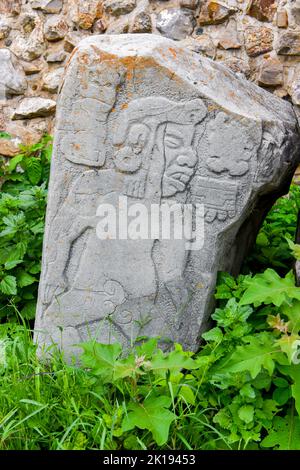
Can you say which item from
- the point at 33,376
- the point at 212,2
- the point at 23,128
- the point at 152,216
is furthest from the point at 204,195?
the point at 23,128

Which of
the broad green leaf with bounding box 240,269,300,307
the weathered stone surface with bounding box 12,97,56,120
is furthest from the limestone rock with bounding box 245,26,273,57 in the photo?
the broad green leaf with bounding box 240,269,300,307

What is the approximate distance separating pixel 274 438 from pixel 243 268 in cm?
112

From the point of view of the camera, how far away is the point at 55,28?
4414 millimetres

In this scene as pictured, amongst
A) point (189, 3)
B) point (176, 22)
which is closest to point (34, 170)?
point (176, 22)

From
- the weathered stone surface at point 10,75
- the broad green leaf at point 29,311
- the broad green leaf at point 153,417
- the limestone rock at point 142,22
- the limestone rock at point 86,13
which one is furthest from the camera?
the weathered stone surface at point 10,75

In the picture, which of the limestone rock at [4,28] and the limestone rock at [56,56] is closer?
the limestone rock at [56,56]

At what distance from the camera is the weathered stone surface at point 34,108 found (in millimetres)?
4465

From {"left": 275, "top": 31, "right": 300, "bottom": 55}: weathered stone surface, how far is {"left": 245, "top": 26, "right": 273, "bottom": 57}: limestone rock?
0.06 metres

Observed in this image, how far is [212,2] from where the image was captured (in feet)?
13.4

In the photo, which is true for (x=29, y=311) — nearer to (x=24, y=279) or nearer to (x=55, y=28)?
(x=24, y=279)

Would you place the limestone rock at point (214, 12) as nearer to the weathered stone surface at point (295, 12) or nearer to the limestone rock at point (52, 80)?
the weathered stone surface at point (295, 12)

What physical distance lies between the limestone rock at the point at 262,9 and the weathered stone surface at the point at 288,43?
15 cm

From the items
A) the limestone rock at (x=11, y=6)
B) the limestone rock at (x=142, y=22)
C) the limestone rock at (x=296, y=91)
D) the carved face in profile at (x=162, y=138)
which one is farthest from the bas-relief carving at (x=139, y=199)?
the limestone rock at (x=11, y=6)

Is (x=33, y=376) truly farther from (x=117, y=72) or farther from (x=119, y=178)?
(x=117, y=72)
